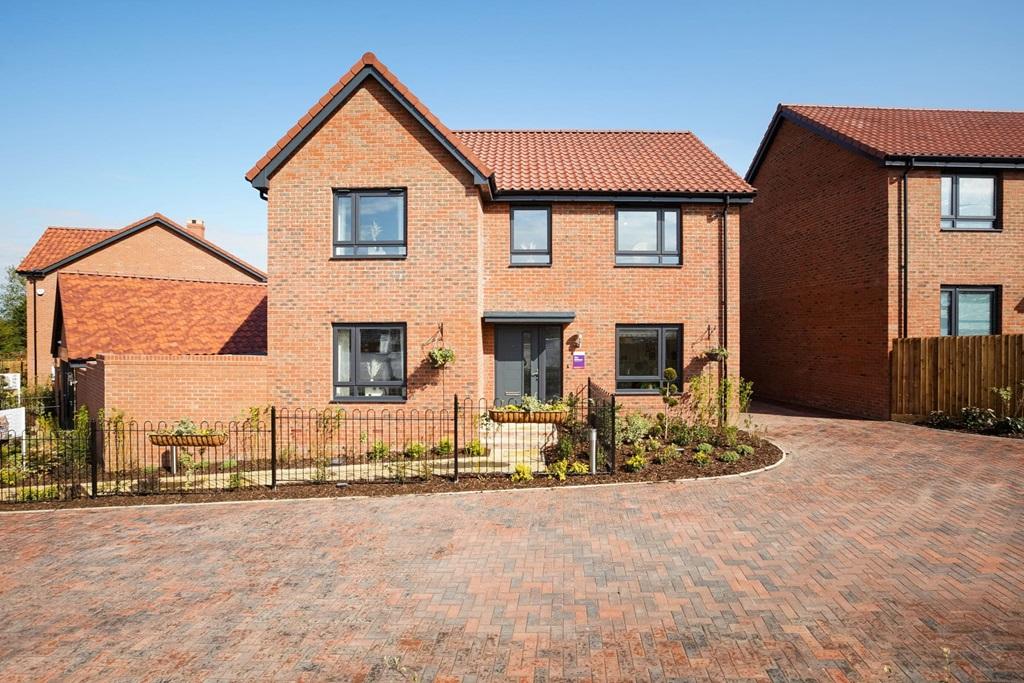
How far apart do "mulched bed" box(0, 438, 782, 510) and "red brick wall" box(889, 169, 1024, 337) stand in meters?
8.38

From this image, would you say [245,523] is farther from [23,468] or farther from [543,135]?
[543,135]

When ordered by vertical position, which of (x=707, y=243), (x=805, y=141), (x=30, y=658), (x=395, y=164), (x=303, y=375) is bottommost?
(x=30, y=658)

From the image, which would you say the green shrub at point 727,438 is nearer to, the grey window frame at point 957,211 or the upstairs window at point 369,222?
the upstairs window at point 369,222

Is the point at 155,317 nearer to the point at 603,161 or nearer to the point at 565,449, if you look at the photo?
the point at 565,449

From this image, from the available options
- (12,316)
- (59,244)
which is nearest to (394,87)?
(59,244)

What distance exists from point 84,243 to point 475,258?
2375cm

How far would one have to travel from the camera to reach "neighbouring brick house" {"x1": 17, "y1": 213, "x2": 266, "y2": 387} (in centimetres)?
2480

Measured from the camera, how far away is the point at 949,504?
808 centimetres

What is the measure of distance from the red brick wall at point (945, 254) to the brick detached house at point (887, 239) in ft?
0.09

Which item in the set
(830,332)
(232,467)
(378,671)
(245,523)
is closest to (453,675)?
(378,671)

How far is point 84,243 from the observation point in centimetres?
2662

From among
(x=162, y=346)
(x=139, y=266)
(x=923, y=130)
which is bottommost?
(x=162, y=346)

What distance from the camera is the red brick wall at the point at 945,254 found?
601 inches

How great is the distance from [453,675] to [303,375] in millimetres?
9417
